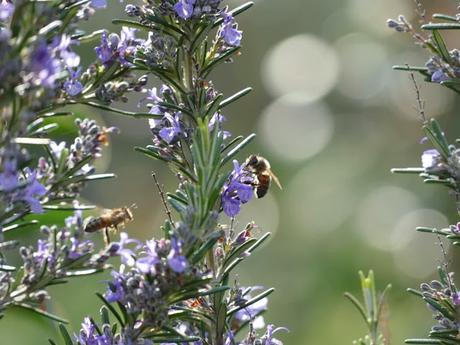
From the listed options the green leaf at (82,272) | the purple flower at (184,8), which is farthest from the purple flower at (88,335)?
the purple flower at (184,8)

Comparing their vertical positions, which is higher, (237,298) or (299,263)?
(299,263)

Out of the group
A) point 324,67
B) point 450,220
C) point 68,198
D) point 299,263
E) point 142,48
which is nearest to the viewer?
point 68,198

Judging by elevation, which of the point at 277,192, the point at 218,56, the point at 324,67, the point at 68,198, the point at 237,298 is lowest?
the point at 237,298

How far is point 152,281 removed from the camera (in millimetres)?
2352

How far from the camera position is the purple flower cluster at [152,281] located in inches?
91.0

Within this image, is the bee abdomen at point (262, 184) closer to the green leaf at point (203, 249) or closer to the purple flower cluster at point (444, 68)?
the purple flower cluster at point (444, 68)

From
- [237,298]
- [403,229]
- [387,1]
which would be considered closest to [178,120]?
[237,298]

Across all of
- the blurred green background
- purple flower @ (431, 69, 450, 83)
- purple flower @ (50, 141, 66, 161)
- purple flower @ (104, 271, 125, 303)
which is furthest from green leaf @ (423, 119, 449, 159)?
the blurred green background

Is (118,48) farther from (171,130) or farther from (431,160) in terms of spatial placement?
(431,160)

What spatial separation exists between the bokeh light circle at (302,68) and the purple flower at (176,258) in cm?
1824

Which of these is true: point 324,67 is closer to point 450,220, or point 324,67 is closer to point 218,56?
point 450,220

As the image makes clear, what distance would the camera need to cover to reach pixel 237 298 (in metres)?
2.80

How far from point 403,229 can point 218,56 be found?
11593 millimetres

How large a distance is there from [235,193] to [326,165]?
15038 millimetres
